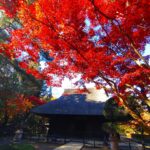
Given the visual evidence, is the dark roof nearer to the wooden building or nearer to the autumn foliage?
the wooden building

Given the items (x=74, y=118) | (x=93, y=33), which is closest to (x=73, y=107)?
(x=74, y=118)

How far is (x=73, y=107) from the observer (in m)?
21.9

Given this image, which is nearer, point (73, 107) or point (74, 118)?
point (73, 107)

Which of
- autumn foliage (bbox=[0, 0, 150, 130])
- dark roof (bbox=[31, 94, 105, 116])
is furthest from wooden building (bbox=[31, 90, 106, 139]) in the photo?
autumn foliage (bbox=[0, 0, 150, 130])

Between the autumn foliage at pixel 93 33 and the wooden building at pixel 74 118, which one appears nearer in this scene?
the autumn foliage at pixel 93 33

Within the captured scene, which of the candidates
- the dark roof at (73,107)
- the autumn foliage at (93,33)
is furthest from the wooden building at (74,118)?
the autumn foliage at (93,33)

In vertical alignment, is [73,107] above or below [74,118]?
above

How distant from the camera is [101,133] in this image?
21578 mm

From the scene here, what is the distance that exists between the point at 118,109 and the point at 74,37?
717 centimetres

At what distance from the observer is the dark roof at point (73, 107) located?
20.9 m

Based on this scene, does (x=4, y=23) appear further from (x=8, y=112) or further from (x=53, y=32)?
(x=53, y=32)

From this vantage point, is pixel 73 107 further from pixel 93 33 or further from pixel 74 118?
pixel 93 33

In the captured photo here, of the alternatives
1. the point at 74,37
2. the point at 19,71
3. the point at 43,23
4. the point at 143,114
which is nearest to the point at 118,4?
the point at 74,37

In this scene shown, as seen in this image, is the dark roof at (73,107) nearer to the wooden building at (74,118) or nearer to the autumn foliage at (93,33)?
the wooden building at (74,118)
